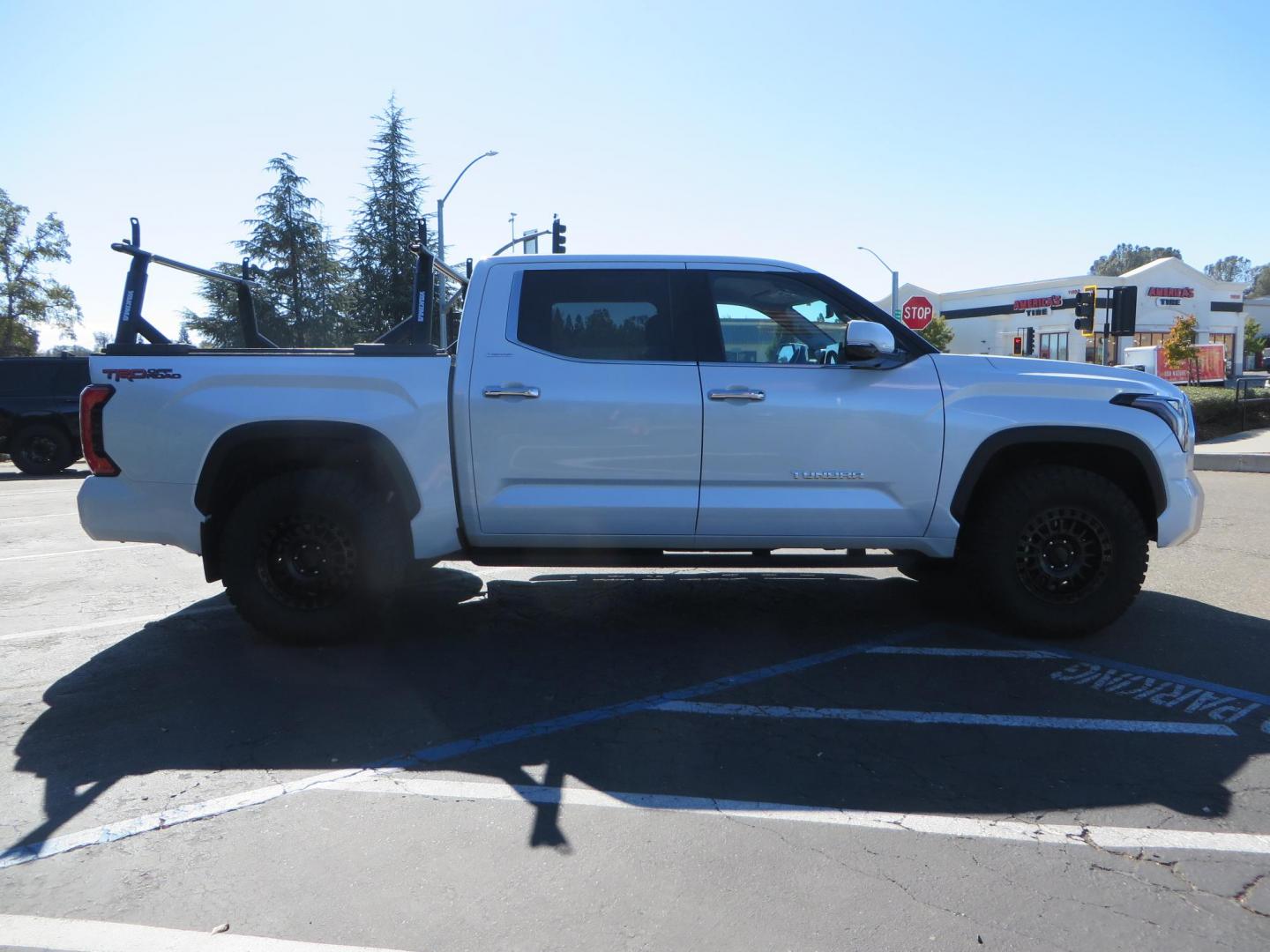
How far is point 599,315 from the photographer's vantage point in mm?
5078

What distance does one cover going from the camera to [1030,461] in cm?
512

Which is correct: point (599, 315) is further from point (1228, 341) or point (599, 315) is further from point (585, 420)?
point (1228, 341)

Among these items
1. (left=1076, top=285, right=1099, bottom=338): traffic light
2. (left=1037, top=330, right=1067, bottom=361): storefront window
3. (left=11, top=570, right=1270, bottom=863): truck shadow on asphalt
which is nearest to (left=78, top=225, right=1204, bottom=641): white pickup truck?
(left=11, top=570, right=1270, bottom=863): truck shadow on asphalt

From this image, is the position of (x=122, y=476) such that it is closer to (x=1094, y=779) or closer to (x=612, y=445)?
(x=612, y=445)

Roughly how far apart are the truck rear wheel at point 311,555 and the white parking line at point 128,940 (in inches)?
96.2

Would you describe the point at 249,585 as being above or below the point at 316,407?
below

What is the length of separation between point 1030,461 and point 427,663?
133 inches

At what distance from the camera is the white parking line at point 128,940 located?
248 cm

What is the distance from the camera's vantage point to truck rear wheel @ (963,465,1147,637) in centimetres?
499

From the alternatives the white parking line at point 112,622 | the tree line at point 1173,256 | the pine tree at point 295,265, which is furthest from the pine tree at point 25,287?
the tree line at point 1173,256

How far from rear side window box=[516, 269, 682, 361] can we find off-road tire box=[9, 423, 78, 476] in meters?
14.8

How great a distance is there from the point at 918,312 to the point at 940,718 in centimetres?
2245

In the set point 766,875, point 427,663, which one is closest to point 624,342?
point 427,663

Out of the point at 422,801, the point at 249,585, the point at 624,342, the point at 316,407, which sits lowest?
the point at 422,801
